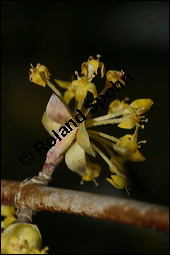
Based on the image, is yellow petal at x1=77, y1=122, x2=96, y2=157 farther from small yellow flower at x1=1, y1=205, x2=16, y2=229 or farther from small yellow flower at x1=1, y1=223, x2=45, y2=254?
small yellow flower at x1=1, y1=205, x2=16, y2=229

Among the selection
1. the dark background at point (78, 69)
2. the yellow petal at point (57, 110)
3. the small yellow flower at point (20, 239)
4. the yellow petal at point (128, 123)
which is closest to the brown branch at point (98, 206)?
the small yellow flower at point (20, 239)

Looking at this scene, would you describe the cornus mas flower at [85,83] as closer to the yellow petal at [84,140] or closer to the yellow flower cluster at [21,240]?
the yellow petal at [84,140]

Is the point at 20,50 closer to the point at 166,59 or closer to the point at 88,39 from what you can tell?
the point at 88,39

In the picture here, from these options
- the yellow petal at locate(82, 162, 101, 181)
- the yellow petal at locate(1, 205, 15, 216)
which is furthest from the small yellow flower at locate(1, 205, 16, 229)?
the yellow petal at locate(82, 162, 101, 181)

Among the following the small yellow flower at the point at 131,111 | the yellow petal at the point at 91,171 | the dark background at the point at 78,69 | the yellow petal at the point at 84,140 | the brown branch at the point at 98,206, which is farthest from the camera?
the dark background at the point at 78,69

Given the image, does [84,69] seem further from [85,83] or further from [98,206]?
[98,206]

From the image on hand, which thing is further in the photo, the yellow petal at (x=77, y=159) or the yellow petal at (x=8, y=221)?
the yellow petal at (x=8, y=221)

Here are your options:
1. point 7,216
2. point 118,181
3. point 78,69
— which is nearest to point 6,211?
point 7,216
